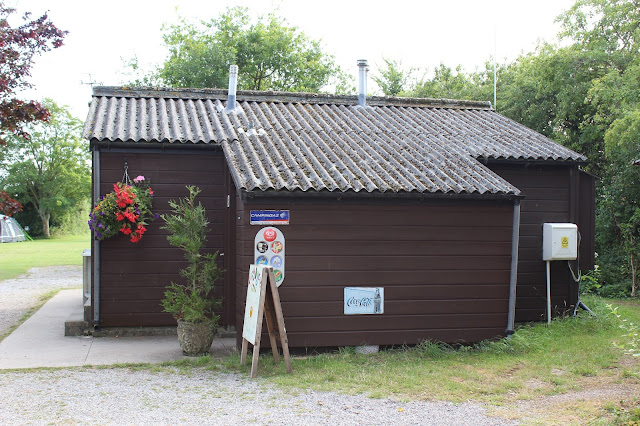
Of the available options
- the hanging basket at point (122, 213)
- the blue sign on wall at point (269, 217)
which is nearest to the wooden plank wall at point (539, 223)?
the blue sign on wall at point (269, 217)

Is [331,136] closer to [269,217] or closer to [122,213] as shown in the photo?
[269,217]

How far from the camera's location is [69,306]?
12.9 m

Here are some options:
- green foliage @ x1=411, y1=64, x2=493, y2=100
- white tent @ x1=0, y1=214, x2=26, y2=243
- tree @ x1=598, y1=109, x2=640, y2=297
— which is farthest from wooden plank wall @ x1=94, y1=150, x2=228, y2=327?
white tent @ x1=0, y1=214, x2=26, y2=243

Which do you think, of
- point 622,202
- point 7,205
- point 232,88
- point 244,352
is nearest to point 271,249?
point 244,352

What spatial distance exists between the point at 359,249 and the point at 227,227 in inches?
101

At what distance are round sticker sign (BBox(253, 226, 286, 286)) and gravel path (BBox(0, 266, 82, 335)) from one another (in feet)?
16.8

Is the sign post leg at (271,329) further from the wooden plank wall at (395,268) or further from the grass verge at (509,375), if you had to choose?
the wooden plank wall at (395,268)

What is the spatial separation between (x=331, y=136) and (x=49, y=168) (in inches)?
2033

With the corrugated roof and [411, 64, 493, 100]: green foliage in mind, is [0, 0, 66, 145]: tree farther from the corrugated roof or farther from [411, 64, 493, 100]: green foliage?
[411, 64, 493, 100]: green foliage

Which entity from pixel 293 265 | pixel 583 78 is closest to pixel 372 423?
pixel 293 265

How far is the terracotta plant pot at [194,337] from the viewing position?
806 cm

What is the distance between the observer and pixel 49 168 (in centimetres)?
5556

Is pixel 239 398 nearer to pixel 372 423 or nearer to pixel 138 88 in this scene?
pixel 372 423

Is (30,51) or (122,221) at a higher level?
(30,51)
